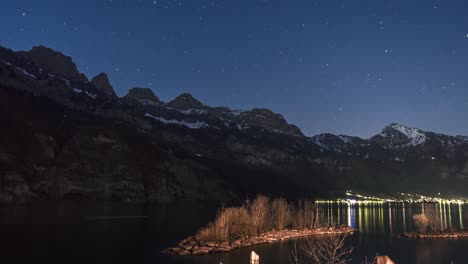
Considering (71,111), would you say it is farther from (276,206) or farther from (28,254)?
(28,254)

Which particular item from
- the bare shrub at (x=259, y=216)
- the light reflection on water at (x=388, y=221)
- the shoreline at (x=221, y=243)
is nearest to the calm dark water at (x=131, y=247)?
the shoreline at (x=221, y=243)

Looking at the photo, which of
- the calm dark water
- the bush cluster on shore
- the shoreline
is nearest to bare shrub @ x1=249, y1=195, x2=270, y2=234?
the bush cluster on shore

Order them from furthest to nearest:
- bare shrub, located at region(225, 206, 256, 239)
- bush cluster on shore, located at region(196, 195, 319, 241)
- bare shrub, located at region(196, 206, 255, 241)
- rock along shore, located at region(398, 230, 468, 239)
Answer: rock along shore, located at region(398, 230, 468, 239)
bare shrub, located at region(225, 206, 256, 239)
bush cluster on shore, located at region(196, 195, 319, 241)
bare shrub, located at region(196, 206, 255, 241)

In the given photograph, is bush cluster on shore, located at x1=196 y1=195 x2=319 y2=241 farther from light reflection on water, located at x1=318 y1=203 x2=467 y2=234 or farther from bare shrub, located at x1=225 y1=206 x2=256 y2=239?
light reflection on water, located at x1=318 y1=203 x2=467 y2=234

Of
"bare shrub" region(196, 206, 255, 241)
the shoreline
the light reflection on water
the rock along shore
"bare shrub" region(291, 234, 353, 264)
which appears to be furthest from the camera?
the light reflection on water

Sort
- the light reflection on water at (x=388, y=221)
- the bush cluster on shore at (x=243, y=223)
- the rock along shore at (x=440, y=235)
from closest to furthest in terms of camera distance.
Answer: the bush cluster on shore at (x=243, y=223)
the rock along shore at (x=440, y=235)
the light reflection on water at (x=388, y=221)

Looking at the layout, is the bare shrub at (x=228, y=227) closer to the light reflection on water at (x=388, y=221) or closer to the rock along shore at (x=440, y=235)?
the light reflection on water at (x=388, y=221)

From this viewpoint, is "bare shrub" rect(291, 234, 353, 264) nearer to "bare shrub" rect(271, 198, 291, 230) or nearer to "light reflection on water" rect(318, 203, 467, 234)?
"bare shrub" rect(271, 198, 291, 230)

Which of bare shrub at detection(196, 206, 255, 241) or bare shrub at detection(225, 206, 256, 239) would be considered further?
bare shrub at detection(225, 206, 256, 239)

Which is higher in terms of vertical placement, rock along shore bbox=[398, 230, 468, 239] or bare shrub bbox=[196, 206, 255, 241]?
bare shrub bbox=[196, 206, 255, 241]

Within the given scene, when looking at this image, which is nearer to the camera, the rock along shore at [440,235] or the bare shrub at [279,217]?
the bare shrub at [279,217]

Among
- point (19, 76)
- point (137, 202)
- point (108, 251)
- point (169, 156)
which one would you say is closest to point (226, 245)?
point (108, 251)

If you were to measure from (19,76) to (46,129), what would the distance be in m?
69.6

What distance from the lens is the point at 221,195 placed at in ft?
633
